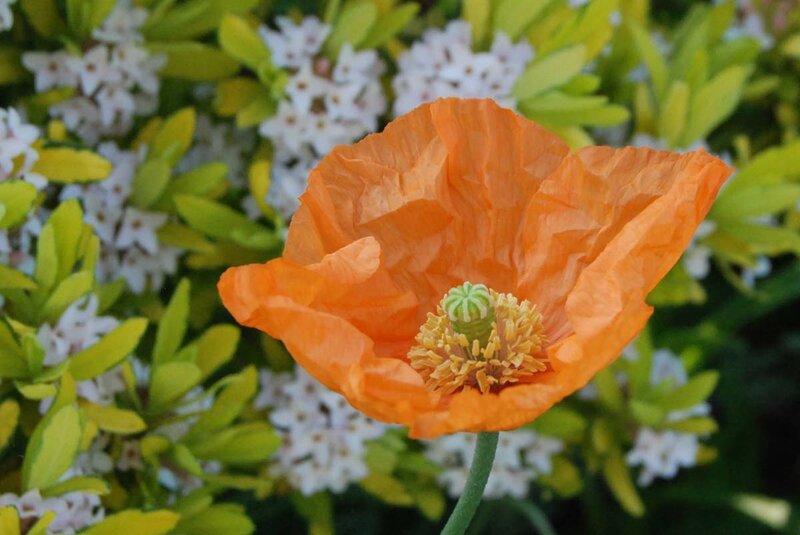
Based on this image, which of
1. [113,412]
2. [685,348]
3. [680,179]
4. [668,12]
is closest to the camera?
[680,179]

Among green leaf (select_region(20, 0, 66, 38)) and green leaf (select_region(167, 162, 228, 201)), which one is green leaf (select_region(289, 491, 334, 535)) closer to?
green leaf (select_region(167, 162, 228, 201))

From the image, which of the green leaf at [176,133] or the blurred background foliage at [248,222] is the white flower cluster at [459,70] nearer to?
the blurred background foliage at [248,222]

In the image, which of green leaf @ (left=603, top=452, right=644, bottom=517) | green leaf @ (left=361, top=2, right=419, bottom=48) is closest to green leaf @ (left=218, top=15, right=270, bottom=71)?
green leaf @ (left=361, top=2, right=419, bottom=48)

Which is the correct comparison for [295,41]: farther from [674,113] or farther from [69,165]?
[674,113]

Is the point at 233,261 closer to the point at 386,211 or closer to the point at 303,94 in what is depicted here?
the point at 303,94

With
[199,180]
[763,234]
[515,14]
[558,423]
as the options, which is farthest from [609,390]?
[199,180]

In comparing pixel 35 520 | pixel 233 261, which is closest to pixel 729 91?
pixel 233 261
